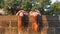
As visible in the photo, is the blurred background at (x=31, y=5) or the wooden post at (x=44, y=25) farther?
the blurred background at (x=31, y=5)

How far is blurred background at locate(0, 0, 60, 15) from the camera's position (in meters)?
15.2

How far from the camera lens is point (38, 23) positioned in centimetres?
450

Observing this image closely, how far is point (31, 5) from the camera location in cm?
1544

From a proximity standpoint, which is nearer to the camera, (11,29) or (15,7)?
(11,29)

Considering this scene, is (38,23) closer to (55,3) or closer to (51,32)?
(51,32)

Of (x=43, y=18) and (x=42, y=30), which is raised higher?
(x=43, y=18)

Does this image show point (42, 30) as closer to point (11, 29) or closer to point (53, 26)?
point (53, 26)

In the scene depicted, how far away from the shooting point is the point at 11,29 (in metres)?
4.52

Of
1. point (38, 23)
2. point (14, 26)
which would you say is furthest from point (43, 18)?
point (14, 26)

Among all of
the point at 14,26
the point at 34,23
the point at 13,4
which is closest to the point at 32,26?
the point at 34,23

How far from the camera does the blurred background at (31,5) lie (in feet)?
49.9

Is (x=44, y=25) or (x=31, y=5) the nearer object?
(x=44, y=25)

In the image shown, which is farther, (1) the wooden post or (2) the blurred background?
(2) the blurred background

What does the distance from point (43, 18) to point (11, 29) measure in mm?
901
